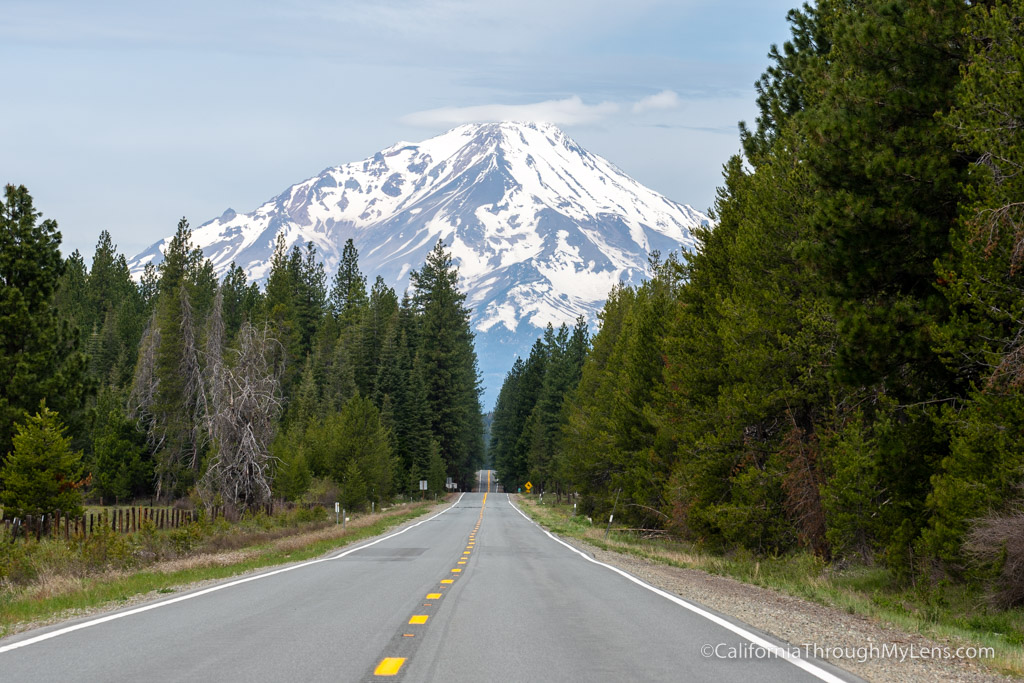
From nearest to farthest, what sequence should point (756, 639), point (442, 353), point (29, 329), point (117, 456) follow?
point (756, 639) < point (29, 329) < point (117, 456) < point (442, 353)

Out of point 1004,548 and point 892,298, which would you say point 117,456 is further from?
point 1004,548

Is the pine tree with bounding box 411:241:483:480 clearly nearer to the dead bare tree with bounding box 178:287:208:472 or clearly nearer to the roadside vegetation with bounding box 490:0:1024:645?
the dead bare tree with bounding box 178:287:208:472

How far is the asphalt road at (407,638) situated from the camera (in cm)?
685

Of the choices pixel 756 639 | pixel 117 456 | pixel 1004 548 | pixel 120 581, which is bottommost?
pixel 120 581

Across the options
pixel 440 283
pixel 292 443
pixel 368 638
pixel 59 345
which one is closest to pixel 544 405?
pixel 440 283

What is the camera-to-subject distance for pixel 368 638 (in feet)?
27.7

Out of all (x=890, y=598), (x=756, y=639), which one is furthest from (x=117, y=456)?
Answer: (x=756, y=639)

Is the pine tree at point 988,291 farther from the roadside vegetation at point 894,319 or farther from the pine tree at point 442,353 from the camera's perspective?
the pine tree at point 442,353

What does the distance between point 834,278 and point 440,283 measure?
86.6 m

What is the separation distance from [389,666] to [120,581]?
413 inches

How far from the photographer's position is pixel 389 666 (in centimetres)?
698

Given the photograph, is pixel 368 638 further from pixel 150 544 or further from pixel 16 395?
pixel 16 395

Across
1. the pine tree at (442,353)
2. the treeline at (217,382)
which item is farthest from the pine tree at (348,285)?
the pine tree at (442,353)

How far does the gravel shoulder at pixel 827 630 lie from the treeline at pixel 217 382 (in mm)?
19315
